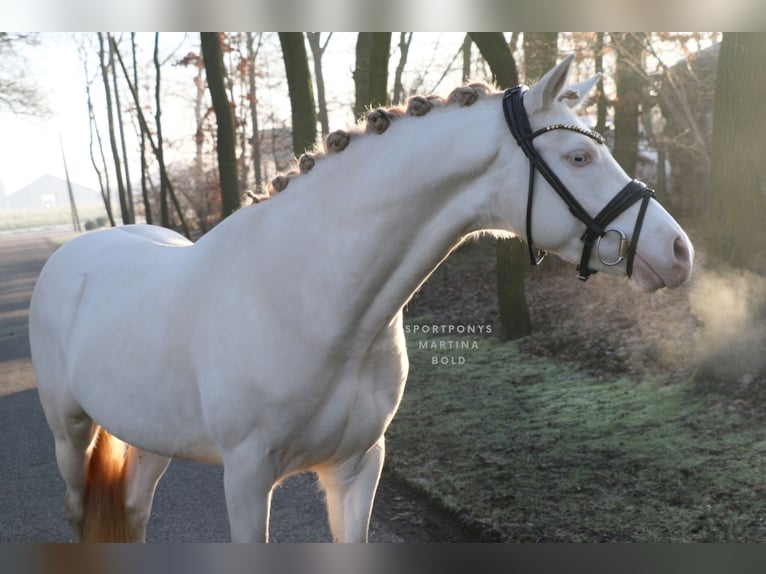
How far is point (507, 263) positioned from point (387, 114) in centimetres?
187

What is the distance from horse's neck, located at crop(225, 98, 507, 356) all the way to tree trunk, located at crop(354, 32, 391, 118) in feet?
5.41

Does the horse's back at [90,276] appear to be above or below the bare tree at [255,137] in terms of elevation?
below

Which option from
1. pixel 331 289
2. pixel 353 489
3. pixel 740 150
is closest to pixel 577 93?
pixel 331 289

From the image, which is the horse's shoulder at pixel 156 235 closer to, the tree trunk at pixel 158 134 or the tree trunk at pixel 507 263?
the tree trunk at pixel 158 134

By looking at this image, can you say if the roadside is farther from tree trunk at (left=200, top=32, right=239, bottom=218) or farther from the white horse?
the white horse

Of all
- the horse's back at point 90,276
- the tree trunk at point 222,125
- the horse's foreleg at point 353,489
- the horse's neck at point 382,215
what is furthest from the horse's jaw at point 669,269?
the tree trunk at point 222,125

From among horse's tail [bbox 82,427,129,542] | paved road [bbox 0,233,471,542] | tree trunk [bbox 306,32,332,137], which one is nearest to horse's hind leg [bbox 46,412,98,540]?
horse's tail [bbox 82,427,129,542]

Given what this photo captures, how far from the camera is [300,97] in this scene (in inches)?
128

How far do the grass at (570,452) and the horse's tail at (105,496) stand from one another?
4.05 feet

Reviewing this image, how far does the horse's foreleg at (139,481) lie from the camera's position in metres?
2.32

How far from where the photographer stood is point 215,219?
3.36 metres

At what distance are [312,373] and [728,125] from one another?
2.34 m

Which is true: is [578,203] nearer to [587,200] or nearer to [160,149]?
[587,200]

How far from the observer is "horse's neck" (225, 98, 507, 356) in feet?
4.97
